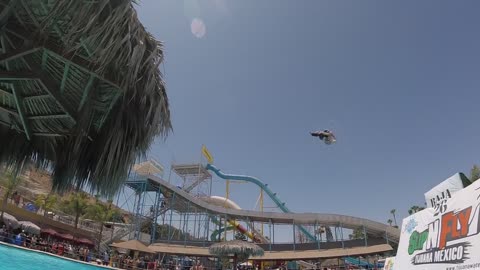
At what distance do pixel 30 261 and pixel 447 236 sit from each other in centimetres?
1472

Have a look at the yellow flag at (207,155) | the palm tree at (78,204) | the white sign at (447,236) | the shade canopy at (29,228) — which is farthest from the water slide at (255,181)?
the white sign at (447,236)

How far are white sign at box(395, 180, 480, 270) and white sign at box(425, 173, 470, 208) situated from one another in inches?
5.2

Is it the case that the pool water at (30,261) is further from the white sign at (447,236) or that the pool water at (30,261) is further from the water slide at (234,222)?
the water slide at (234,222)

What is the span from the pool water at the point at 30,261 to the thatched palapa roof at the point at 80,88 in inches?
403

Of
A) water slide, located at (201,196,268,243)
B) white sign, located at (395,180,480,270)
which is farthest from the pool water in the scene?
water slide, located at (201,196,268,243)

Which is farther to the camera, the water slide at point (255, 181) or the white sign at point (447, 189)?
the water slide at point (255, 181)

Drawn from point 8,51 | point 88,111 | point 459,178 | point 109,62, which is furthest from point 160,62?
point 459,178

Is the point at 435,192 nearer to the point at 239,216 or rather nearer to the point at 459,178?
the point at 459,178

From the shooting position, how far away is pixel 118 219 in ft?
155

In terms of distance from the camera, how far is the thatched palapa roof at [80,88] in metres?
2.96

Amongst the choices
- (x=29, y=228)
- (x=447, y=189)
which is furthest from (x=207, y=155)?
(x=447, y=189)

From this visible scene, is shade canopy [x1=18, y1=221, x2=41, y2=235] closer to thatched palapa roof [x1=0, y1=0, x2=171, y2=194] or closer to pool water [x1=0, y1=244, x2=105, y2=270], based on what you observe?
pool water [x1=0, y1=244, x2=105, y2=270]

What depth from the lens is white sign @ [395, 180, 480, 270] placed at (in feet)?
13.3

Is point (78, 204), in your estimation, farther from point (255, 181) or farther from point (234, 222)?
point (255, 181)
